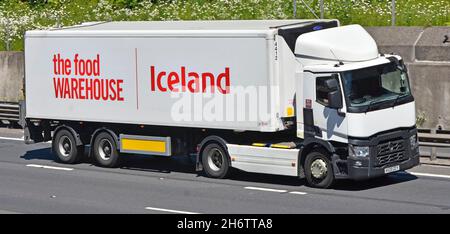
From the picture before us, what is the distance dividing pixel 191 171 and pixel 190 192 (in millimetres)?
2733

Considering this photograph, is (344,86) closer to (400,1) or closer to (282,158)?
(282,158)

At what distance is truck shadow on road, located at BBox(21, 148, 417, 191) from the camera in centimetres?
2225

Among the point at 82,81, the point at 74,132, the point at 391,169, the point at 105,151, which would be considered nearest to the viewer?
the point at 391,169

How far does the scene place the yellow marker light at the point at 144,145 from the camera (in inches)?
957

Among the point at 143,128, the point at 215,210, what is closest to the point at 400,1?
the point at 143,128

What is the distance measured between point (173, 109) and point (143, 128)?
138cm

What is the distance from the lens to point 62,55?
25844mm

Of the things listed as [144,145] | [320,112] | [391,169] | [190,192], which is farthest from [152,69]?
[391,169]

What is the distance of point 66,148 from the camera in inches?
1046

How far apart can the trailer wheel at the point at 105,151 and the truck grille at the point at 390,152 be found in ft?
22.2

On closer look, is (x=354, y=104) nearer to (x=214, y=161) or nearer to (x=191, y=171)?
(x=214, y=161)

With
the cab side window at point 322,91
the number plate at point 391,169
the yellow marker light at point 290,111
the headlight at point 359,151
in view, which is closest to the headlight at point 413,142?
the number plate at point 391,169

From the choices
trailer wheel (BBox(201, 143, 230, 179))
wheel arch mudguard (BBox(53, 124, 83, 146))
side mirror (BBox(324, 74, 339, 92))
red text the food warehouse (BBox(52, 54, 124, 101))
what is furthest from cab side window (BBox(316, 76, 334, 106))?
wheel arch mudguard (BBox(53, 124, 83, 146))
